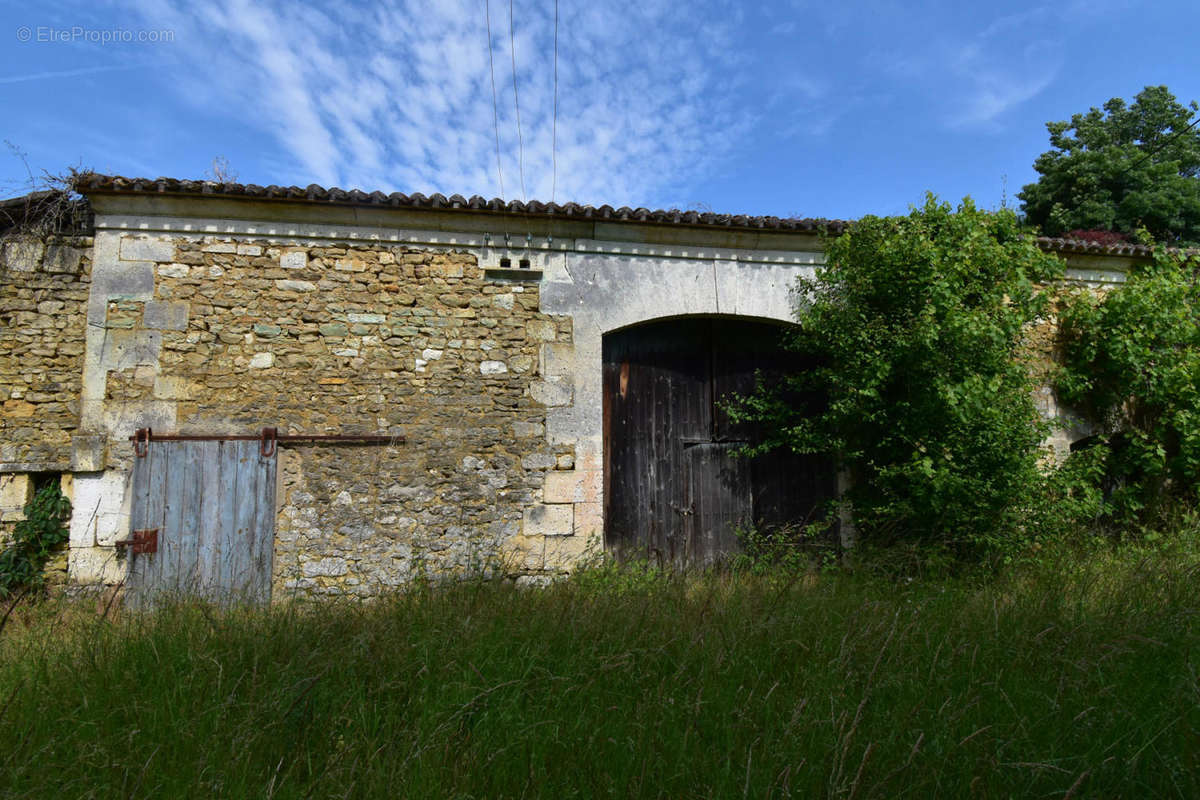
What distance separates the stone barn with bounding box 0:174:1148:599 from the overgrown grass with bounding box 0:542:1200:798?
1472mm

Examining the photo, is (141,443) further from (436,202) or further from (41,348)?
(436,202)

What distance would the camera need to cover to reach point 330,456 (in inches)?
202

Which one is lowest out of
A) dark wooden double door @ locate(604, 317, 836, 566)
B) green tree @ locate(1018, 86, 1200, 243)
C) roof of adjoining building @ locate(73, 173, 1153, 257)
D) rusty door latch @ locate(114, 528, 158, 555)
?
rusty door latch @ locate(114, 528, 158, 555)

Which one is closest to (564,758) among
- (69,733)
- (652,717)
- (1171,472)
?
(652,717)

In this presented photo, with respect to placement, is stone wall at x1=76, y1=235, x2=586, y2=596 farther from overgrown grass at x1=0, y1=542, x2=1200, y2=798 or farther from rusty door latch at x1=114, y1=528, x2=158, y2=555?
overgrown grass at x1=0, y1=542, x2=1200, y2=798

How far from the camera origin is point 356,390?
17.1 feet

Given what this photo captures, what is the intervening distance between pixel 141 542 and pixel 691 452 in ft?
14.8

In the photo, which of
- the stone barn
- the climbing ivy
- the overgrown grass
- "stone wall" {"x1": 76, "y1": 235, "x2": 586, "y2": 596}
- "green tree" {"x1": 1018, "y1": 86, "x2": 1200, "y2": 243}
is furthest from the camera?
"green tree" {"x1": 1018, "y1": 86, "x2": 1200, "y2": 243}

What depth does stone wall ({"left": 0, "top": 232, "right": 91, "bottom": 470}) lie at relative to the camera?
485 cm

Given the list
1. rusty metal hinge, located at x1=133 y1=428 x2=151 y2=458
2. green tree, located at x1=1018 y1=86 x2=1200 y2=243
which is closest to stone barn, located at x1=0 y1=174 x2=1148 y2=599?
rusty metal hinge, located at x1=133 y1=428 x2=151 y2=458

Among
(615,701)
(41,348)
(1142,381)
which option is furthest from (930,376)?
(41,348)

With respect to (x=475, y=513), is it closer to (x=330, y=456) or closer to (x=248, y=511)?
(x=330, y=456)

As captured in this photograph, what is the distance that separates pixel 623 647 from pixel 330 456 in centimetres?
320

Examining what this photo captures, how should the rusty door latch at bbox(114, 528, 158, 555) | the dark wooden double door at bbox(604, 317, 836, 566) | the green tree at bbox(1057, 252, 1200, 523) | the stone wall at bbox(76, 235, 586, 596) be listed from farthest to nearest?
the green tree at bbox(1057, 252, 1200, 523) < the dark wooden double door at bbox(604, 317, 836, 566) < the stone wall at bbox(76, 235, 586, 596) < the rusty door latch at bbox(114, 528, 158, 555)
